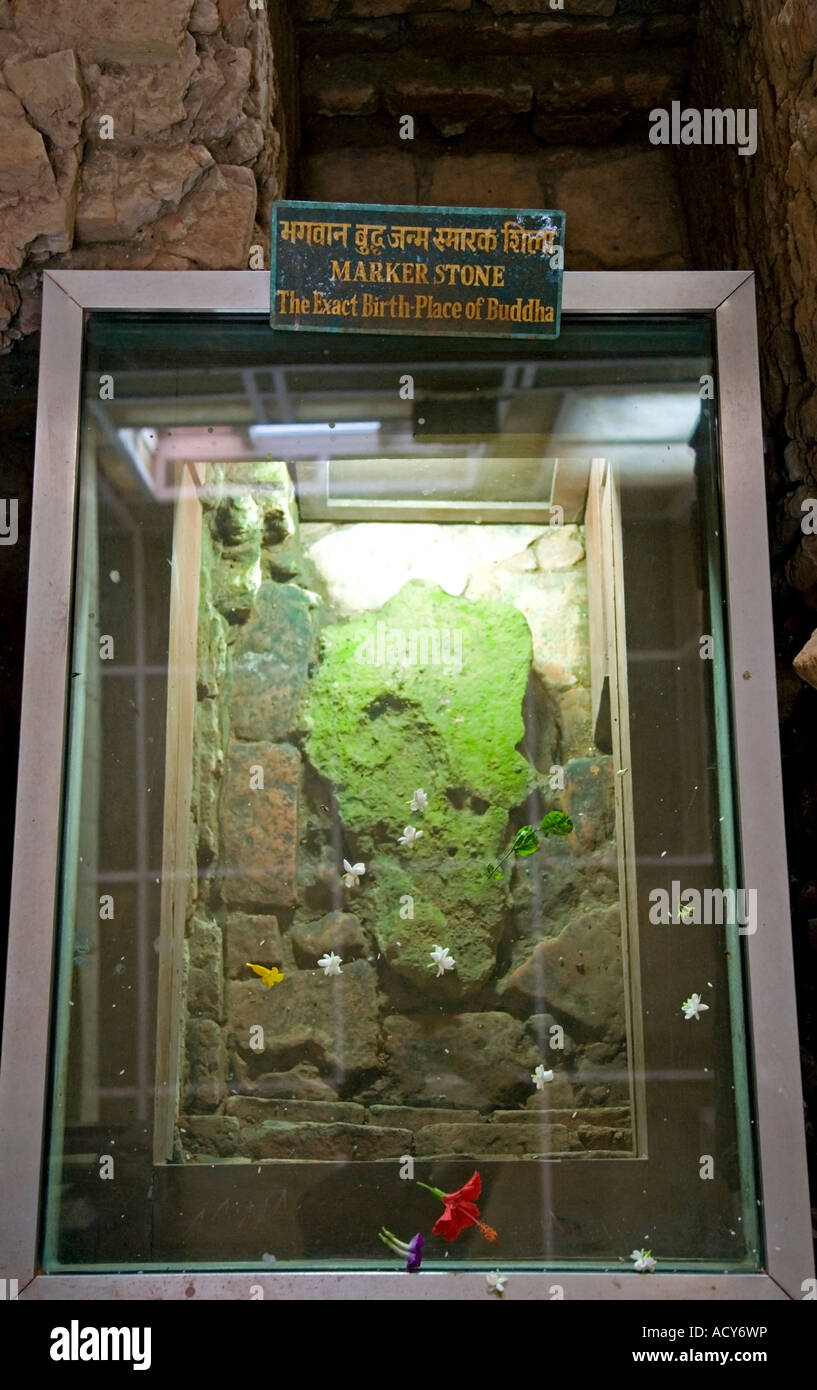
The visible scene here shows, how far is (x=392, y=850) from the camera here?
72.2 inches

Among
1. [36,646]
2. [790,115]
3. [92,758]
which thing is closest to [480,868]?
[92,758]

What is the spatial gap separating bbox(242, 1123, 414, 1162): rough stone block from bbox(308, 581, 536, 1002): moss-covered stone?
299 millimetres

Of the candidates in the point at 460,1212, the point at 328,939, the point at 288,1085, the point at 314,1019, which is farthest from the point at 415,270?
the point at 460,1212

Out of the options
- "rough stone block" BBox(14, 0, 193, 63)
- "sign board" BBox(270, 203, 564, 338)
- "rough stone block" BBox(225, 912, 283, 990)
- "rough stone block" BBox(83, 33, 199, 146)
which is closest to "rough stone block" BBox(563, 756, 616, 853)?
"rough stone block" BBox(225, 912, 283, 990)

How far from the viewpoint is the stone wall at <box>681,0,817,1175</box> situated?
1.92 metres

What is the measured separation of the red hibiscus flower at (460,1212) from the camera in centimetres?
159

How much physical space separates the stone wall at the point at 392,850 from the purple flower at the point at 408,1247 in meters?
0.12

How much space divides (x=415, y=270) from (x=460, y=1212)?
1.48 meters

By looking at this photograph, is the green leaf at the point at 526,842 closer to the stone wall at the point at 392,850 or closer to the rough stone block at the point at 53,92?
the stone wall at the point at 392,850

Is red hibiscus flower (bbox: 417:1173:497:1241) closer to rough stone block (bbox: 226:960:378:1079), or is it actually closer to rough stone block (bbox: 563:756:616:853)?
rough stone block (bbox: 226:960:378:1079)

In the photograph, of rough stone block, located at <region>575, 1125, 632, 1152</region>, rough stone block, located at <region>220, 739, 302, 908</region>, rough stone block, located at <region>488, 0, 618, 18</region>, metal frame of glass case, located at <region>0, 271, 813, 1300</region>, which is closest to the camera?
metal frame of glass case, located at <region>0, 271, 813, 1300</region>

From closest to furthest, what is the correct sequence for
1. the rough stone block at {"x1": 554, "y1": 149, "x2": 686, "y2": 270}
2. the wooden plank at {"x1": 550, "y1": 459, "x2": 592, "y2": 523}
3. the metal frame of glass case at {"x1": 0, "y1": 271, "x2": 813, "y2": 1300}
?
the metal frame of glass case at {"x1": 0, "y1": 271, "x2": 813, "y2": 1300} → the wooden plank at {"x1": 550, "y1": 459, "x2": 592, "y2": 523} → the rough stone block at {"x1": 554, "y1": 149, "x2": 686, "y2": 270}

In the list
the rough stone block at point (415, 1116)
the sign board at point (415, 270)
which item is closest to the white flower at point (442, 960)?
the rough stone block at point (415, 1116)
